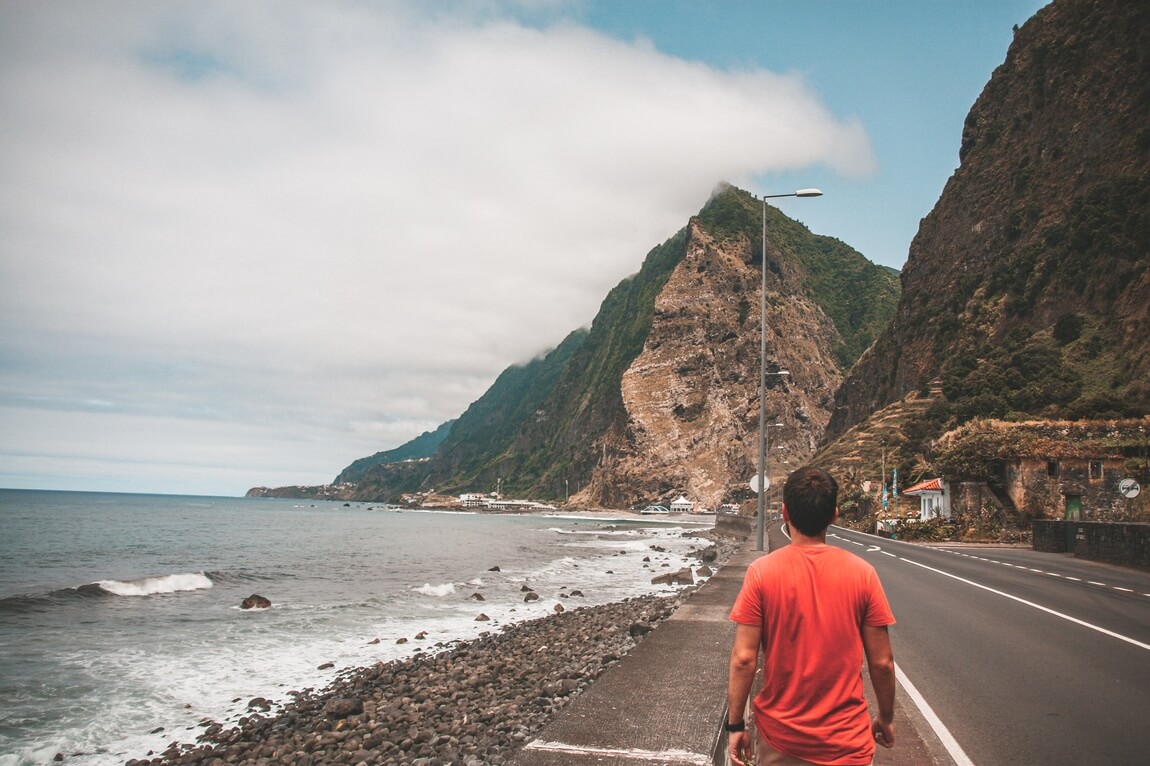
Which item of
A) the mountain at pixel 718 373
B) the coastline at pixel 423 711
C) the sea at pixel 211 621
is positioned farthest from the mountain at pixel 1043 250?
the mountain at pixel 718 373

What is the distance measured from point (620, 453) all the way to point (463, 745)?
5402 inches

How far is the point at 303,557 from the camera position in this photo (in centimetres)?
4381

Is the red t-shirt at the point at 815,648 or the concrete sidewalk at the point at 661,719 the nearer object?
the red t-shirt at the point at 815,648

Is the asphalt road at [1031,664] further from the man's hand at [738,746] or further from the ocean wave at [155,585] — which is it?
the ocean wave at [155,585]

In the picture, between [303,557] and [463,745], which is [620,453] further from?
→ [463,745]

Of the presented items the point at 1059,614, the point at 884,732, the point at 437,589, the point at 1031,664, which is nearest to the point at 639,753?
the point at 884,732

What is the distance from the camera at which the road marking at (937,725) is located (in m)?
5.37

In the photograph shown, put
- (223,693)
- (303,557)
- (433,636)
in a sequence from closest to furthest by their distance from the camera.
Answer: (223,693), (433,636), (303,557)

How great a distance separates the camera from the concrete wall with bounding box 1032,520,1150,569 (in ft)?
68.8

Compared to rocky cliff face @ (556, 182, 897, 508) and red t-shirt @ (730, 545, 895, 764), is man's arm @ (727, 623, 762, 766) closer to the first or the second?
red t-shirt @ (730, 545, 895, 764)

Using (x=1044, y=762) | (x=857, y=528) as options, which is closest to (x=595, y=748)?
(x=1044, y=762)

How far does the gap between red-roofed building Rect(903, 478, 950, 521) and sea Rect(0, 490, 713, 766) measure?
45.0ft

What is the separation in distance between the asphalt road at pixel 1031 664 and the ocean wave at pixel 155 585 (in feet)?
82.9

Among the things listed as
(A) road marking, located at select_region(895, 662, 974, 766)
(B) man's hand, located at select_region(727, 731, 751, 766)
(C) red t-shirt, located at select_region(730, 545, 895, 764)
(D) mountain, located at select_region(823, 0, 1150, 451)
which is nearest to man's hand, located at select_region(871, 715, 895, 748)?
(C) red t-shirt, located at select_region(730, 545, 895, 764)
